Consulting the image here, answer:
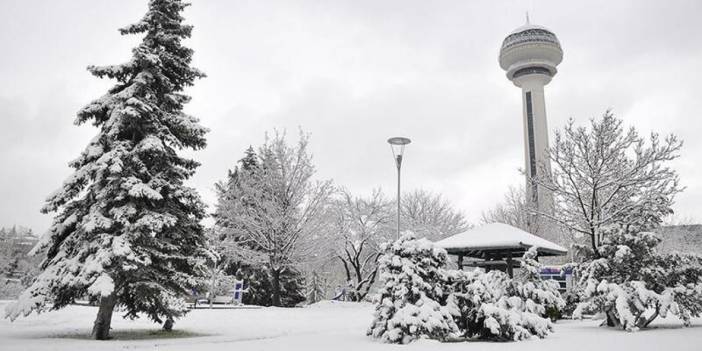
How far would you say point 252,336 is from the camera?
12750mm

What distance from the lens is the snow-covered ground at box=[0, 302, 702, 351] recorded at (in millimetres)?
9828

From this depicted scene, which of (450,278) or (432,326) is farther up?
(450,278)

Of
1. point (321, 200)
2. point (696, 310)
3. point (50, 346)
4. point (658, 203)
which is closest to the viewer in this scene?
point (50, 346)

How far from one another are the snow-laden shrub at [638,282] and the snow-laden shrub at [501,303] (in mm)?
1441

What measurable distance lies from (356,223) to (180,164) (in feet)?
67.7

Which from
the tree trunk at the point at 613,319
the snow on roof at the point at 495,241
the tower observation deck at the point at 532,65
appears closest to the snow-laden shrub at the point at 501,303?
the snow on roof at the point at 495,241

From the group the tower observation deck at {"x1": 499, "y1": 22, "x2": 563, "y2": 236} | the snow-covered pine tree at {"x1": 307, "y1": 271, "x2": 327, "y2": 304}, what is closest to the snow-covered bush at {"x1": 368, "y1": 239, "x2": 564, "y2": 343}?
the snow-covered pine tree at {"x1": 307, "y1": 271, "x2": 327, "y2": 304}

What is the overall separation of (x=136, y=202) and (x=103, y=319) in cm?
280

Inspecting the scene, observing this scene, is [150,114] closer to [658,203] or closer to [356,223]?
[658,203]

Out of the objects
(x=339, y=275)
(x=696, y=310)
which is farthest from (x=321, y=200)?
(x=339, y=275)

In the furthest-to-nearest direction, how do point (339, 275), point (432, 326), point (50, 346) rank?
1. point (339, 275)
2. point (432, 326)
3. point (50, 346)

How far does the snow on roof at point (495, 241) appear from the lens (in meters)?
14.4

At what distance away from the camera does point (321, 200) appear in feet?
86.4

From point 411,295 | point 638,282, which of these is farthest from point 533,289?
point 411,295
